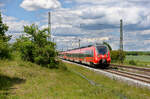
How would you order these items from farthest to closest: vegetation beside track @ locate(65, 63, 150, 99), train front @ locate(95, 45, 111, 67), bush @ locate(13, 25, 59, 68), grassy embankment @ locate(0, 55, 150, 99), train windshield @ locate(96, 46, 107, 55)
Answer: train windshield @ locate(96, 46, 107, 55)
train front @ locate(95, 45, 111, 67)
bush @ locate(13, 25, 59, 68)
vegetation beside track @ locate(65, 63, 150, 99)
grassy embankment @ locate(0, 55, 150, 99)

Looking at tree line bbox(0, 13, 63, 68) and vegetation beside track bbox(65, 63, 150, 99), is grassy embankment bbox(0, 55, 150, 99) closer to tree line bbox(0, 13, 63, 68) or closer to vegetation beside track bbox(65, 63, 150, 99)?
vegetation beside track bbox(65, 63, 150, 99)

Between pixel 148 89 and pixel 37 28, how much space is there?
15.7 metres

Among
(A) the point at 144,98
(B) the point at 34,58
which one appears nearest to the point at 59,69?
(B) the point at 34,58

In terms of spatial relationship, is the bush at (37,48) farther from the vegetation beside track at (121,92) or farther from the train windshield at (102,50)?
the vegetation beside track at (121,92)

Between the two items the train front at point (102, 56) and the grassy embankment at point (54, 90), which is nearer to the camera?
the grassy embankment at point (54, 90)

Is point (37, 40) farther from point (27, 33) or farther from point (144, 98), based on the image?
point (144, 98)

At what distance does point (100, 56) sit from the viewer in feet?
96.0

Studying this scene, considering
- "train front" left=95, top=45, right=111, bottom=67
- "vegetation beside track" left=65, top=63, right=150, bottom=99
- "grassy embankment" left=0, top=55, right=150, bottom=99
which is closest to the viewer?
"grassy embankment" left=0, top=55, right=150, bottom=99

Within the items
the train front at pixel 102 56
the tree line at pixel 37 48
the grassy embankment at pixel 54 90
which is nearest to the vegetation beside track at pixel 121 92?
the grassy embankment at pixel 54 90

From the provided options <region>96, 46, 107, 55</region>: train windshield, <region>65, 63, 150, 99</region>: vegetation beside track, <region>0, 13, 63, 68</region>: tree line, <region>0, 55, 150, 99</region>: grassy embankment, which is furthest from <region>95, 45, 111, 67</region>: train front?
<region>0, 55, 150, 99</region>: grassy embankment

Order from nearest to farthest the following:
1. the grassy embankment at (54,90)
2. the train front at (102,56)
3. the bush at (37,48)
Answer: the grassy embankment at (54,90), the bush at (37,48), the train front at (102,56)

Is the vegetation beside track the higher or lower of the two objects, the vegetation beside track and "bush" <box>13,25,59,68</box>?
the lower

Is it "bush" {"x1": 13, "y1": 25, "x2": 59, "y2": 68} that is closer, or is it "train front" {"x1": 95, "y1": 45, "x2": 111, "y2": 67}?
"bush" {"x1": 13, "y1": 25, "x2": 59, "y2": 68}

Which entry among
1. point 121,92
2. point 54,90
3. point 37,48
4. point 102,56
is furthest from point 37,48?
point 121,92
